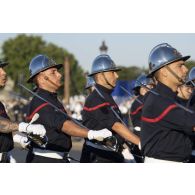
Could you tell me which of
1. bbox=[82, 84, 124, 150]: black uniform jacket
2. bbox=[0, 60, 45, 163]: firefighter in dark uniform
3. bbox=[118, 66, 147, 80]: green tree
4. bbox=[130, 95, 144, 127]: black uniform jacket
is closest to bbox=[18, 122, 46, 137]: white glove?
bbox=[0, 60, 45, 163]: firefighter in dark uniform

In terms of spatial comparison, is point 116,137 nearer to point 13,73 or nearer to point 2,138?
point 2,138

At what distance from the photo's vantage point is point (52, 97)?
812 cm

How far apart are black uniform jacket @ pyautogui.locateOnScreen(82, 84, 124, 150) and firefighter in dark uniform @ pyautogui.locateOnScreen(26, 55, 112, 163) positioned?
0.56m

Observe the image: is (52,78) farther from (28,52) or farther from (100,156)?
(28,52)

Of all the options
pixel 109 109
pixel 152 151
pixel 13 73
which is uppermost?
pixel 13 73

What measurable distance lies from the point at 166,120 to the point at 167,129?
97 millimetres

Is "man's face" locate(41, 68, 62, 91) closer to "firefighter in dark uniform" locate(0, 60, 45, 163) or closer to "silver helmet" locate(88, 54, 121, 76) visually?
"firefighter in dark uniform" locate(0, 60, 45, 163)

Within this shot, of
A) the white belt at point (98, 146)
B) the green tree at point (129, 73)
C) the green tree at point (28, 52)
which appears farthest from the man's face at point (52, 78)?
the green tree at point (129, 73)

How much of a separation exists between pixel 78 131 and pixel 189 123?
1.80 meters

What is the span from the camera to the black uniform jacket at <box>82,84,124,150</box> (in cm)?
834

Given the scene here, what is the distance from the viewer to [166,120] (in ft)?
20.6

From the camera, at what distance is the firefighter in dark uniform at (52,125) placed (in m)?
7.65

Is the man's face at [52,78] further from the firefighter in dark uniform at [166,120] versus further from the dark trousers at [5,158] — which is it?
the firefighter in dark uniform at [166,120]

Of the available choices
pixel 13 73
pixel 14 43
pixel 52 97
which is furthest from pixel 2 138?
pixel 14 43
